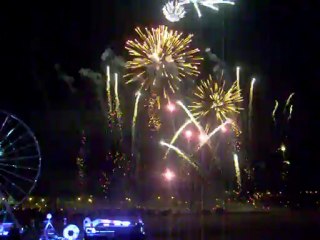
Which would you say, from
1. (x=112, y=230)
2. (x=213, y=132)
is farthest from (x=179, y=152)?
(x=112, y=230)

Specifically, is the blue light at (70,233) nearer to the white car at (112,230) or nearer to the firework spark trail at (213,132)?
the white car at (112,230)

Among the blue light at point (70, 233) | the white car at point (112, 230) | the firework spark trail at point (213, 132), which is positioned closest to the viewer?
the blue light at point (70, 233)

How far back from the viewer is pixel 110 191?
47.2 metres

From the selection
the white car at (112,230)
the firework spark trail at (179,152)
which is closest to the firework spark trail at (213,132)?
the firework spark trail at (179,152)

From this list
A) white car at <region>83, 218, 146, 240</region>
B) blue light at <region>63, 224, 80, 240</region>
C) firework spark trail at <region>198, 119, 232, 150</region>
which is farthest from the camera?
firework spark trail at <region>198, 119, 232, 150</region>

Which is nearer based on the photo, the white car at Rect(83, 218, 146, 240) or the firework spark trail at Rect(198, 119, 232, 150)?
the white car at Rect(83, 218, 146, 240)

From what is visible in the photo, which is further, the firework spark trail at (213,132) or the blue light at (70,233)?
the firework spark trail at (213,132)

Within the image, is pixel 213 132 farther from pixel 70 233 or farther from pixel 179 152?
pixel 70 233

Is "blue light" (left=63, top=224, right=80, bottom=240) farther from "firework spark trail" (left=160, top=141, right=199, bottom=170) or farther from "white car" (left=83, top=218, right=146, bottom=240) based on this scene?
"firework spark trail" (left=160, top=141, right=199, bottom=170)

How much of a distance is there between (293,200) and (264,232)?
28.8 m

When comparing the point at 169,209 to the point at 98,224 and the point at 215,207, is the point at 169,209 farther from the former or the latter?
the point at 98,224

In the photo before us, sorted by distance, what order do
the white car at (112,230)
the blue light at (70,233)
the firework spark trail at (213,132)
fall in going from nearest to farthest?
the blue light at (70,233) < the white car at (112,230) < the firework spark trail at (213,132)

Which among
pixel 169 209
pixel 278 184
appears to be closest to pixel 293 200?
pixel 278 184

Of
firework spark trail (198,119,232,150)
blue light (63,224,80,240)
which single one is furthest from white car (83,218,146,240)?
firework spark trail (198,119,232,150)
